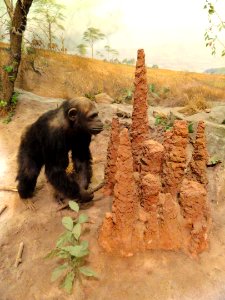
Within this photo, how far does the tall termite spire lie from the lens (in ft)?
15.6

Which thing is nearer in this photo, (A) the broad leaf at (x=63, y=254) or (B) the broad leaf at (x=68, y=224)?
(A) the broad leaf at (x=63, y=254)

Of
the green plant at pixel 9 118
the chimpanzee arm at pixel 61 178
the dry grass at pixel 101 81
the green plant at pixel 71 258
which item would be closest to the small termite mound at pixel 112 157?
the chimpanzee arm at pixel 61 178

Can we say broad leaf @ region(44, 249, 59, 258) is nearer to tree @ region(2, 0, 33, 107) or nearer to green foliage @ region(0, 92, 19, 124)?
green foliage @ region(0, 92, 19, 124)

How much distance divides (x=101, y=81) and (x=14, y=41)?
6.25 metres

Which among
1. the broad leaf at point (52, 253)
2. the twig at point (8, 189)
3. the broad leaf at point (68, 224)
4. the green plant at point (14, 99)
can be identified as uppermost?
the green plant at point (14, 99)

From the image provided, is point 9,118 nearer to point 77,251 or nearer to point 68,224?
point 68,224

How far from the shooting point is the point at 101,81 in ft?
46.5

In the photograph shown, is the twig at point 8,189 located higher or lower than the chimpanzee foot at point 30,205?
lower

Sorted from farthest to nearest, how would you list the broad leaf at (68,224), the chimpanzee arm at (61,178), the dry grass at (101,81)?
Answer: the dry grass at (101,81), the chimpanzee arm at (61,178), the broad leaf at (68,224)

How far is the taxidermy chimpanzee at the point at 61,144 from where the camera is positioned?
433 cm

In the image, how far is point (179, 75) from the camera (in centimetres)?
1587

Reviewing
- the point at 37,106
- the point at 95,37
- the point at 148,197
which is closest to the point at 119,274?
the point at 148,197

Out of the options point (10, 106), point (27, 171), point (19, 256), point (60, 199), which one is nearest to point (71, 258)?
point (19, 256)

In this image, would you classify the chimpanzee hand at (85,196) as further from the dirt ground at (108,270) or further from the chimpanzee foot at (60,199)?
the chimpanzee foot at (60,199)
